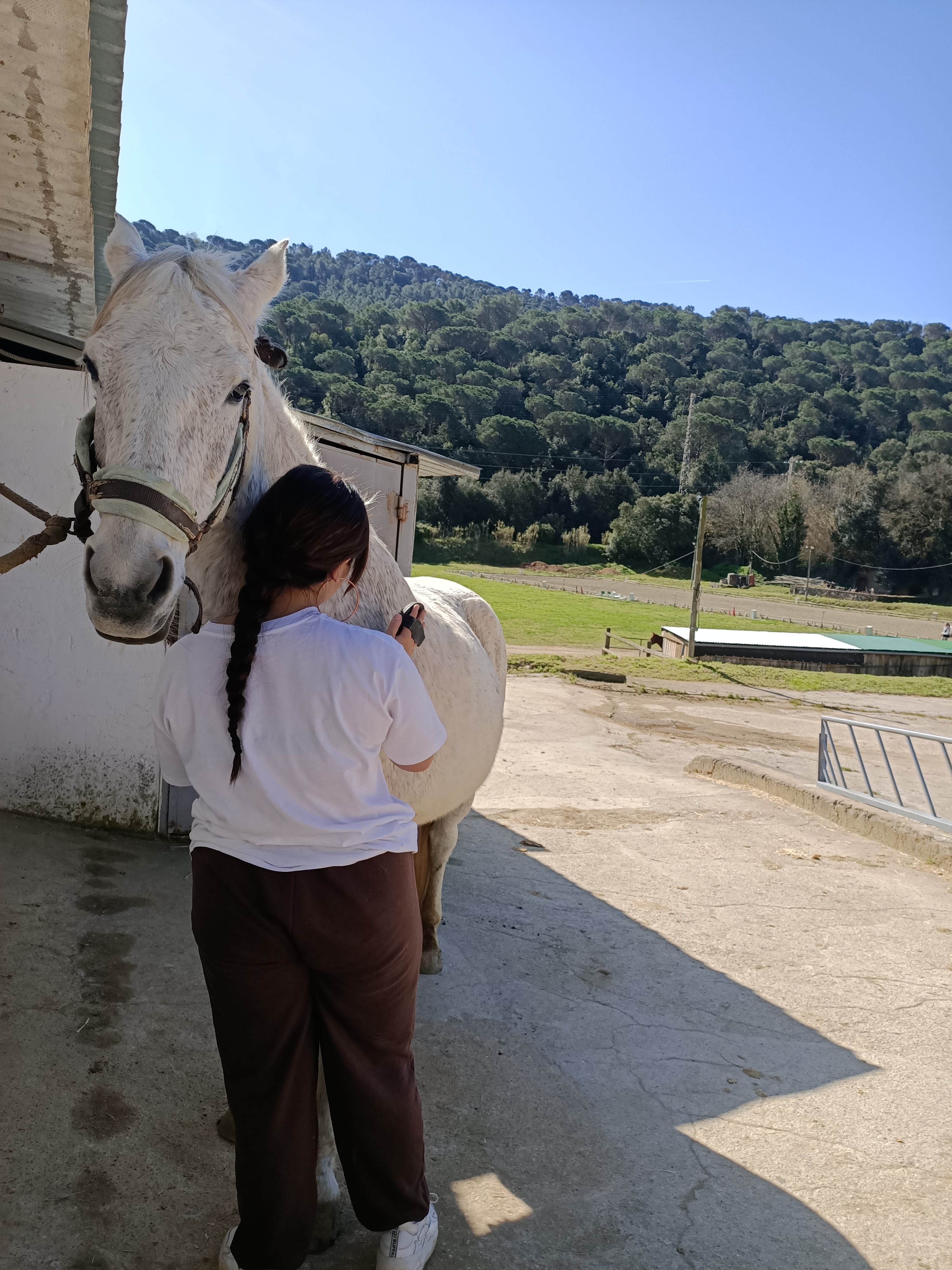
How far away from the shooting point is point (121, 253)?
194 cm

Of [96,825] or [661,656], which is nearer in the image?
[96,825]

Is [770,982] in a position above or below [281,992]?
below

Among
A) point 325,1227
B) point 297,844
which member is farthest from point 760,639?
point 297,844

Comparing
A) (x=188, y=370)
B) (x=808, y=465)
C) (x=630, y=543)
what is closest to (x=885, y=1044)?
(x=188, y=370)

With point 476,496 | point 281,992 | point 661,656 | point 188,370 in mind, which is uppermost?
point 476,496

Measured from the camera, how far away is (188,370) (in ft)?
5.45

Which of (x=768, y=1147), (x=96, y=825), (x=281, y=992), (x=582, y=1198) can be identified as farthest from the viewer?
(x=96, y=825)

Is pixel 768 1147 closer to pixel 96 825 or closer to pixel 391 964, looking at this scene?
pixel 391 964

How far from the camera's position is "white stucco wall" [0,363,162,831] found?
4.50 meters

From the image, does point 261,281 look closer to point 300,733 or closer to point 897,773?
point 300,733

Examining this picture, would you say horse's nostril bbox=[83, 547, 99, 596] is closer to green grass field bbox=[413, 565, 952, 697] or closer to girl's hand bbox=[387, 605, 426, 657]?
girl's hand bbox=[387, 605, 426, 657]

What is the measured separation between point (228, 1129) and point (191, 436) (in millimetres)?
2013

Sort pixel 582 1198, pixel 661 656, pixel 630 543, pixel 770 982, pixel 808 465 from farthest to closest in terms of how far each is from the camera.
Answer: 1. pixel 808 465
2. pixel 630 543
3. pixel 661 656
4. pixel 770 982
5. pixel 582 1198

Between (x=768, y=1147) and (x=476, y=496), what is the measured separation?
61773 millimetres
